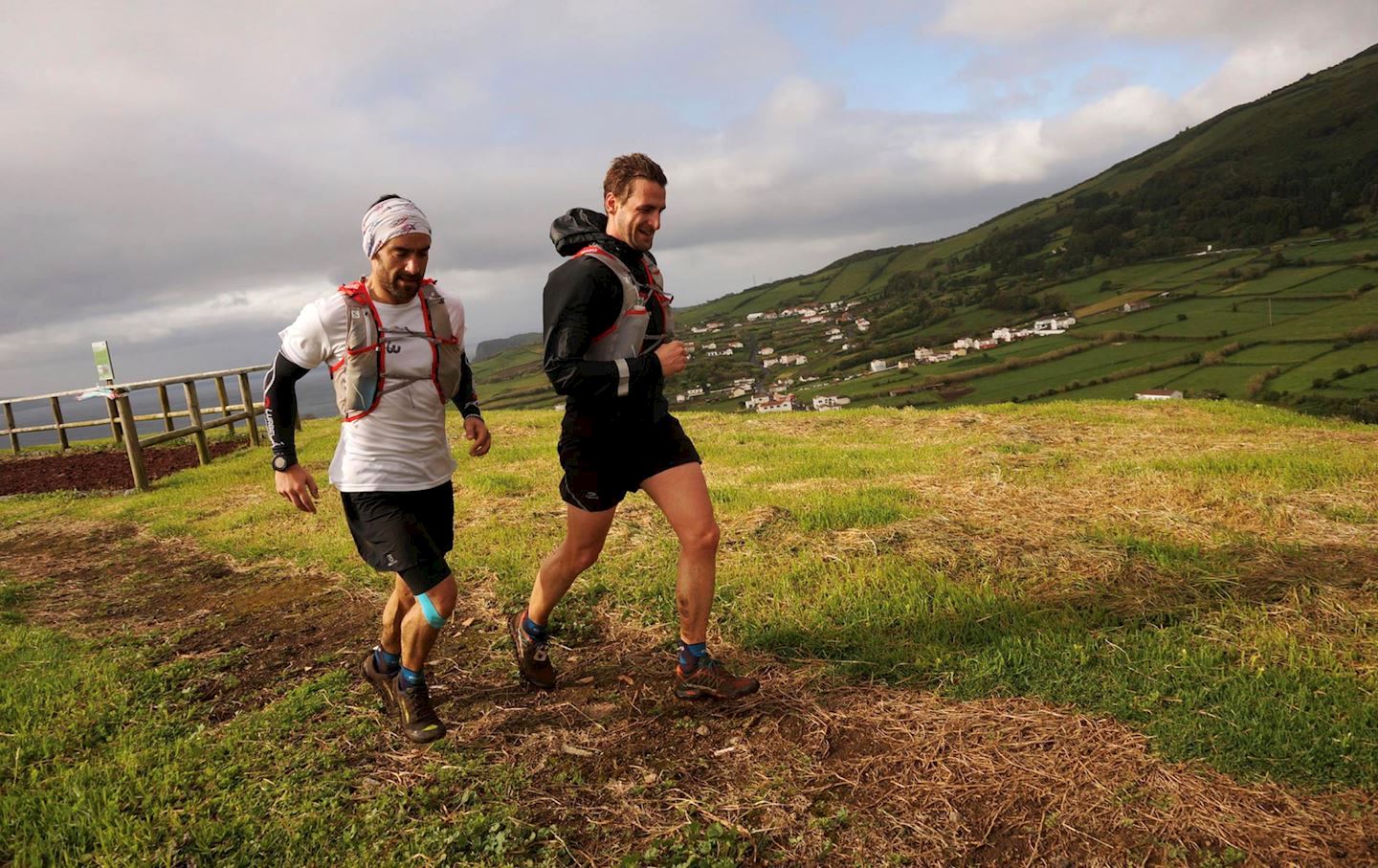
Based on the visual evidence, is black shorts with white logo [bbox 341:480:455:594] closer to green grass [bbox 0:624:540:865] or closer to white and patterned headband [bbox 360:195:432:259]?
green grass [bbox 0:624:540:865]

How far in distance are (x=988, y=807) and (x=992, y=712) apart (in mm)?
710

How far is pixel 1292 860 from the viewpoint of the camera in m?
2.56

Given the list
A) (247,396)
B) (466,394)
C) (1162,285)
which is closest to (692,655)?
(466,394)

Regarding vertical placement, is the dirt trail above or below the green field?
above

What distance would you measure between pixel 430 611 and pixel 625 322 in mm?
1822

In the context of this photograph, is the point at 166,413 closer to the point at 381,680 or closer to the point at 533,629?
the point at 381,680

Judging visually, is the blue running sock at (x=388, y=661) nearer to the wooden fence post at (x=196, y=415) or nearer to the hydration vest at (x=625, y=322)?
the hydration vest at (x=625, y=322)

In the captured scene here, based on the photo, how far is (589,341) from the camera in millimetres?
3670

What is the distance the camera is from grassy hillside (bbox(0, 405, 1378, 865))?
297cm

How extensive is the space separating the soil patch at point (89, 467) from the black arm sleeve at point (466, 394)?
12.6 meters

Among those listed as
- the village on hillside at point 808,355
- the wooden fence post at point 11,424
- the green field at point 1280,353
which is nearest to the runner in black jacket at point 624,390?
the wooden fence post at point 11,424

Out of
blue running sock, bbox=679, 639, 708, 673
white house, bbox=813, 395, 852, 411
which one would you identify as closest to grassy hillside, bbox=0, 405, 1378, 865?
blue running sock, bbox=679, 639, 708, 673

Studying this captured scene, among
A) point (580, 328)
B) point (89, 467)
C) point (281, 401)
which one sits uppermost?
point (580, 328)

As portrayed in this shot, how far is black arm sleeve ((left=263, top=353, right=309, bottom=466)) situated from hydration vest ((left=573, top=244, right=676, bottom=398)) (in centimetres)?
150
